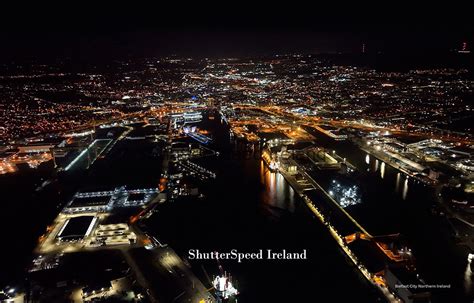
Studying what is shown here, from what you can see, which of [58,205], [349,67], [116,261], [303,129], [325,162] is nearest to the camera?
[116,261]

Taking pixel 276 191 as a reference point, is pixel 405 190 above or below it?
below

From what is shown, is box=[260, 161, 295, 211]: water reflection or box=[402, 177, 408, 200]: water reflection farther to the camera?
box=[402, 177, 408, 200]: water reflection

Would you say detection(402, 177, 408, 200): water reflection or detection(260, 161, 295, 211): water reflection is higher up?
detection(260, 161, 295, 211): water reflection

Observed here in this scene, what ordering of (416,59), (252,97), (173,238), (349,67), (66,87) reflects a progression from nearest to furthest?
1. (173,238)
2. (252,97)
3. (66,87)
4. (416,59)
5. (349,67)

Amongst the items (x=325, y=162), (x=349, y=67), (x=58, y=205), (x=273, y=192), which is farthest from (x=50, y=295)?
(x=349, y=67)

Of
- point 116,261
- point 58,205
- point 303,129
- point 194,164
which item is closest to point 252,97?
point 303,129

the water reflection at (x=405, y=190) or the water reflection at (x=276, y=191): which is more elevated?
the water reflection at (x=276, y=191)

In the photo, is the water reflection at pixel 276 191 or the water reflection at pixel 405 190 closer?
the water reflection at pixel 276 191

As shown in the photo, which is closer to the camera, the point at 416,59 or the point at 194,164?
the point at 194,164

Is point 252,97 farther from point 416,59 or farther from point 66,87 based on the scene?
point 416,59
